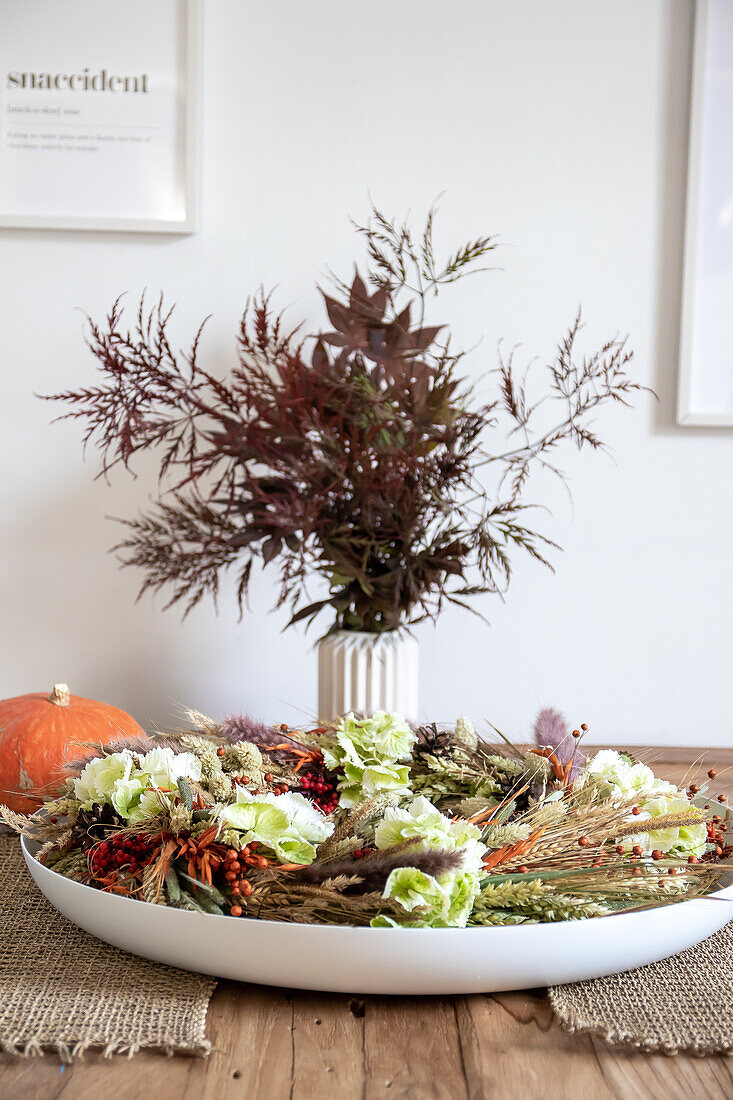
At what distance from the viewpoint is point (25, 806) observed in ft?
2.95

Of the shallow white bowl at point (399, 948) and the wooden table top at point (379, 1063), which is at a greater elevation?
the shallow white bowl at point (399, 948)

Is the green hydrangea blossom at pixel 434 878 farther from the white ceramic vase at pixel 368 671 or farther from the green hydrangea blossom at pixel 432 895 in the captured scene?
the white ceramic vase at pixel 368 671

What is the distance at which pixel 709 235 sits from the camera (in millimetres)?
1333

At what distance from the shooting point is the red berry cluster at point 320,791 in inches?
28.8

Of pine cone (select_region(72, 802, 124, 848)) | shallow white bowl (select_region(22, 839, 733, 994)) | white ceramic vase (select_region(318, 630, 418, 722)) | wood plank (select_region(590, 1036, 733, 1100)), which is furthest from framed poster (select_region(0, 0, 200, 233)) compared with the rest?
wood plank (select_region(590, 1036, 733, 1100))

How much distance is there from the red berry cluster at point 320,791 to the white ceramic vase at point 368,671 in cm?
27

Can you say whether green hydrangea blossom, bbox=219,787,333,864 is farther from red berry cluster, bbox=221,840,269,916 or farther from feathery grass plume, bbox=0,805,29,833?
feathery grass plume, bbox=0,805,29,833

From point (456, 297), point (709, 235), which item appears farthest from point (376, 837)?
point (709, 235)

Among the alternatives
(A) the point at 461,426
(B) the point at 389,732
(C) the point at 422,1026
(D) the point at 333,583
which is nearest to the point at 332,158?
(A) the point at 461,426

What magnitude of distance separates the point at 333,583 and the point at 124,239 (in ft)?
2.25

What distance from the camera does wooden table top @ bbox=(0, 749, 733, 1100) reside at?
497 mm

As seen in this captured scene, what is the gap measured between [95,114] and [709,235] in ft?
3.08

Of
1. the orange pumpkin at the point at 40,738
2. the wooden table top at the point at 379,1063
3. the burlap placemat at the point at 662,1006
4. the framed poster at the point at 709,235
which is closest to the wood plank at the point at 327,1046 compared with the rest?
the wooden table top at the point at 379,1063

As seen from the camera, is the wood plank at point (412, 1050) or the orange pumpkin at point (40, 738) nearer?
the wood plank at point (412, 1050)
